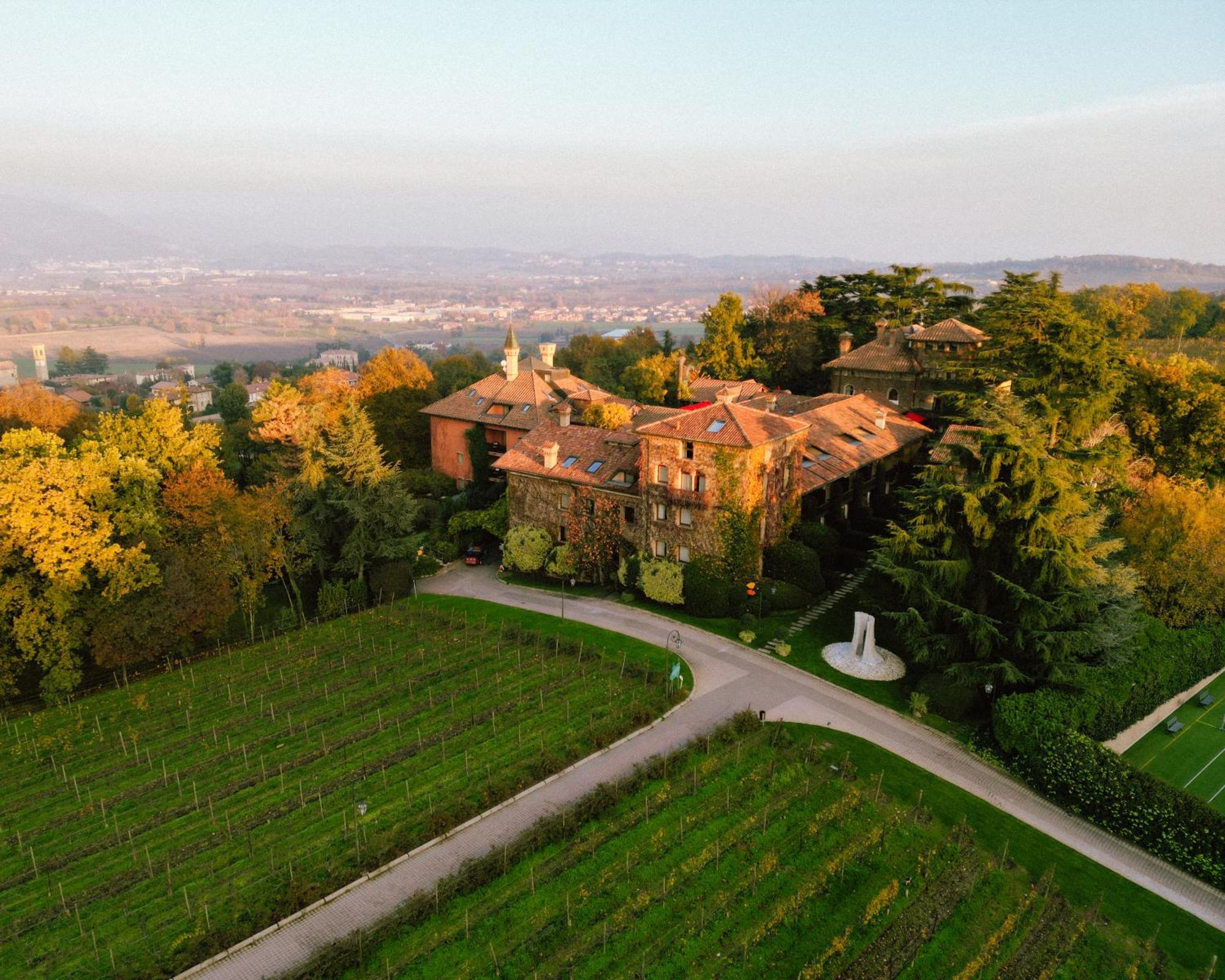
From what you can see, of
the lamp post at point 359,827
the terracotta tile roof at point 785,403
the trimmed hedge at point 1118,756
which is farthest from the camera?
the terracotta tile roof at point 785,403

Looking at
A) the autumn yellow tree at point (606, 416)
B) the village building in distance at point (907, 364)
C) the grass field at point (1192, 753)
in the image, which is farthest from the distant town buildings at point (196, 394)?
the grass field at point (1192, 753)

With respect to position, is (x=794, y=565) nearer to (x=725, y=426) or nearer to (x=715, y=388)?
(x=725, y=426)

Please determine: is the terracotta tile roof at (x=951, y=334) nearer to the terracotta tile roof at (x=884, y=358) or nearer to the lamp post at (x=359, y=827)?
the terracotta tile roof at (x=884, y=358)

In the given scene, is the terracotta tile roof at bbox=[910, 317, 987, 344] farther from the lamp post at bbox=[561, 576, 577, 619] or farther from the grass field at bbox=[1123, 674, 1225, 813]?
the lamp post at bbox=[561, 576, 577, 619]

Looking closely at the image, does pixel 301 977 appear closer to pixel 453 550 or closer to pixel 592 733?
pixel 592 733

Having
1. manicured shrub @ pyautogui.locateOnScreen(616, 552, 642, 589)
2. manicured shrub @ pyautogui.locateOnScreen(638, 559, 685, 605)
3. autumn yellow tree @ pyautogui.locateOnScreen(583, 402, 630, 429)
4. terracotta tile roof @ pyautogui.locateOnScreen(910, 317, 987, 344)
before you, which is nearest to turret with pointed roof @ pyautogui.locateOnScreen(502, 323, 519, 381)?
autumn yellow tree @ pyautogui.locateOnScreen(583, 402, 630, 429)

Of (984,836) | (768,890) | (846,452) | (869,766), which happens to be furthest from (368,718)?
(846,452)

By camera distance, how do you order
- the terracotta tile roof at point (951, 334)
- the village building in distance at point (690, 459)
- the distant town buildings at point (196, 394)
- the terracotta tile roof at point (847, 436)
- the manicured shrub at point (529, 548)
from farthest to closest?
1. the distant town buildings at point (196, 394)
2. the terracotta tile roof at point (951, 334)
3. the terracotta tile roof at point (847, 436)
4. the manicured shrub at point (529, 548)
5. the village building in distance at point (690, 459)
